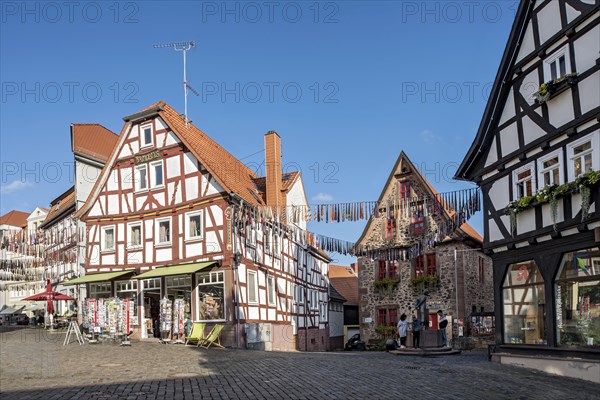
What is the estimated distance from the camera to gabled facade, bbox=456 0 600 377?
1544cm

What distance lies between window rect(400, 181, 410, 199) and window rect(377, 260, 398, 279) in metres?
3.73

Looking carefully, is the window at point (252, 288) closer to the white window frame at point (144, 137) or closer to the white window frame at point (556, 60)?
the white window frame at point (144, 137)

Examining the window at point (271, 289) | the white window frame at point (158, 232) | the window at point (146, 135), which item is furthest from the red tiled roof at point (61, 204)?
the window at point (271, 289)

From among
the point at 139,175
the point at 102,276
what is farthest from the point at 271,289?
the point at 139,175

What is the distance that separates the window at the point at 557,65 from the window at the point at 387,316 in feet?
70.7

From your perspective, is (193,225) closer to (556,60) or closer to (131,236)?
(131,236)

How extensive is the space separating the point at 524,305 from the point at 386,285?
19.2 m

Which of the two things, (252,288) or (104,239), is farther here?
(104,239)

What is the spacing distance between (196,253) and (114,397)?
15926 mm

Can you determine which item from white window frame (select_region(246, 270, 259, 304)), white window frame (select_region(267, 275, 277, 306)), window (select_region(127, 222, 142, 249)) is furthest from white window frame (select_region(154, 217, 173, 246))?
white window frame (select_region(267, 275, 277, 306))

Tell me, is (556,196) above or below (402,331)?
above

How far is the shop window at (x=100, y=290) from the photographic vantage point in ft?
99.0

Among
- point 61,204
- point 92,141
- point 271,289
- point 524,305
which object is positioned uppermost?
point 92,141

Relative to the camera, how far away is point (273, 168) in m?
31.9
